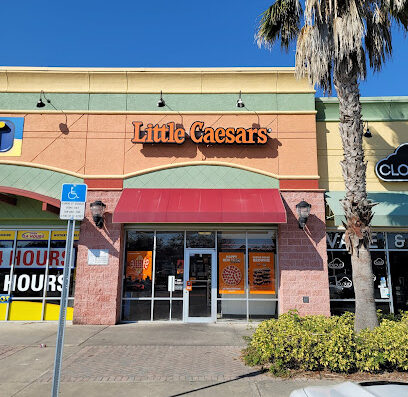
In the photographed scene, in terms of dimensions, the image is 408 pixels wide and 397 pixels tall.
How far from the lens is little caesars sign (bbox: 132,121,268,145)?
11.6 meters

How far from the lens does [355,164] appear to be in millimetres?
8219

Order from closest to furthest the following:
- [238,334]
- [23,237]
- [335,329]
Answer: [335,329], [238,334], [23,237]

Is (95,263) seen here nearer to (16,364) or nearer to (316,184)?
(16,364)

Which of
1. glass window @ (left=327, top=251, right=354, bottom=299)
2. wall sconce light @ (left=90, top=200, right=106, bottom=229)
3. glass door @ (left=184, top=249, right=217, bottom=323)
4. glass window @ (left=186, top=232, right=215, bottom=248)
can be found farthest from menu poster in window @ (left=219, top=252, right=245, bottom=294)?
wall sconce light @ (left=90, top=200, right=106, bottom=229)

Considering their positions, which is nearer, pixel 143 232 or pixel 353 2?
pixel 353 2

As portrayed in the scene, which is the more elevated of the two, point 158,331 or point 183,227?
point 183,227

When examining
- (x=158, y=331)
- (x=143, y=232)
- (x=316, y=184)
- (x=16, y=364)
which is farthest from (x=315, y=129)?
(x=16, y=364)

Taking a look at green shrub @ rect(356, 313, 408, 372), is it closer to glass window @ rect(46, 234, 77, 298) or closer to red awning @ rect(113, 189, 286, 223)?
red awning @ rect(113, 189, 286, 223)

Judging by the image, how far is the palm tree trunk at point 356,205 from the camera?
7508 mm

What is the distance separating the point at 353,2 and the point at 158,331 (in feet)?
33.3

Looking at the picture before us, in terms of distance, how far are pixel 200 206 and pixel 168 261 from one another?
241cm

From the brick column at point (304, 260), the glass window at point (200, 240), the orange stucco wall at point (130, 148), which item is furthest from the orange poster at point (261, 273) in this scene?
the orange stucco wall at point (130, 148)

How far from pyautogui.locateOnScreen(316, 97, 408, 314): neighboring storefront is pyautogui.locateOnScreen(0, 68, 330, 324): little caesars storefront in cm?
74

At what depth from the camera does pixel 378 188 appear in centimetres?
1195
